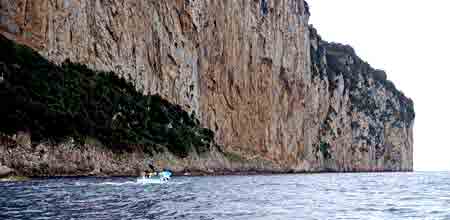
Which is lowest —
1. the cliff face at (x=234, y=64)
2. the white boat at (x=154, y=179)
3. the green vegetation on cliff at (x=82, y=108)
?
the white boat at (x=154, y=179)

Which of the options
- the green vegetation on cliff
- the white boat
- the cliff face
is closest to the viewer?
the white boat

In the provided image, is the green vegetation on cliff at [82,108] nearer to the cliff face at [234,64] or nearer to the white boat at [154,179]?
the cliff face at [234,64]

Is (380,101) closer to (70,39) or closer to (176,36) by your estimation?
(176,36)

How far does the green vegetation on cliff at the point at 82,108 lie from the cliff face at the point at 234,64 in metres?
2.41

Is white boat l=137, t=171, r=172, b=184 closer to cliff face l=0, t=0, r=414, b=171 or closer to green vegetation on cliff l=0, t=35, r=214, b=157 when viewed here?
green vegetation on cliff l=0, t=35, r=214, b=157

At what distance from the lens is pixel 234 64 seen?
112438 millimetres

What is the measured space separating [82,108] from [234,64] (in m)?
44.0

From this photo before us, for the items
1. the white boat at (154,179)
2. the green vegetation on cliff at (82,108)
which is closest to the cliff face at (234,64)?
the green vegetation on cliff at (82,108)

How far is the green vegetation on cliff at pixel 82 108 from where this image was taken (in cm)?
6272

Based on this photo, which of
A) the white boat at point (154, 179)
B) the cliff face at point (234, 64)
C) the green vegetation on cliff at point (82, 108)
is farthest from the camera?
the cliff face at point (234, 64)

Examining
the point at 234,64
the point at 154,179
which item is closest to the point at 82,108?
the point at 154,179

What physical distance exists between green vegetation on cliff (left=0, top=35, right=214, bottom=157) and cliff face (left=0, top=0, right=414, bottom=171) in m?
2.41

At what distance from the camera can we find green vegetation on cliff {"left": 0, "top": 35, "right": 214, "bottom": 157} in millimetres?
62719

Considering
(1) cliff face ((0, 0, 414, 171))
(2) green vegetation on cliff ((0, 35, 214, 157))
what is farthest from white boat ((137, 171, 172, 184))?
(1) cliff face ((0, 0, 414, 171))
